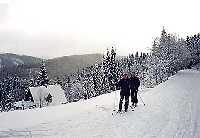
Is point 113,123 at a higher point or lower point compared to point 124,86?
lower

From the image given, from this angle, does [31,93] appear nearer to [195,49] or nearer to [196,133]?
[196,133]

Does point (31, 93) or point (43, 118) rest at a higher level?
point (43, 118)

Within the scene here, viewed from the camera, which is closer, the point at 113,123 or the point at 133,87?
the point at 113,123

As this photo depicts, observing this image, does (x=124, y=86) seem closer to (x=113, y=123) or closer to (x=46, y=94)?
(x=113, y=123)

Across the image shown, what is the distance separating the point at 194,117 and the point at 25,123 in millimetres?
7094

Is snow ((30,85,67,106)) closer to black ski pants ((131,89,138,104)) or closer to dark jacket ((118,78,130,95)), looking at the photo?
black ski pants ((131,89,138,104))

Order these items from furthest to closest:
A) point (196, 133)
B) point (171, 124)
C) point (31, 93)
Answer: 1. point (31, 93)
2. point (171, 124)
3. point (196, 133)

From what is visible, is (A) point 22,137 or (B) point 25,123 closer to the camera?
(A) point 22,137

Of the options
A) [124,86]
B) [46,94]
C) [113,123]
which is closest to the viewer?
[113,123]

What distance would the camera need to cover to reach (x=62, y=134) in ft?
37.2

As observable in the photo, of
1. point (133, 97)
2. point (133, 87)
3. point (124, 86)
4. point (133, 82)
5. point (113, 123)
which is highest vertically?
point (133, 82)

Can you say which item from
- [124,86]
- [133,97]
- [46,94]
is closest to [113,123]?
[124,86]

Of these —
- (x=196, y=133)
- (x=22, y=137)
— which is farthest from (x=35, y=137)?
(x=196, y=133)

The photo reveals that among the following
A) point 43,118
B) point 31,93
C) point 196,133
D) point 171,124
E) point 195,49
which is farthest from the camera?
point 195,49
